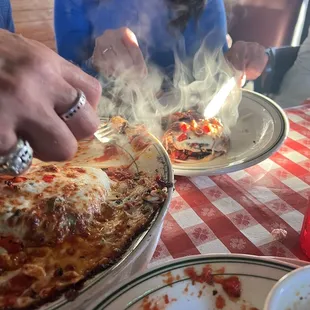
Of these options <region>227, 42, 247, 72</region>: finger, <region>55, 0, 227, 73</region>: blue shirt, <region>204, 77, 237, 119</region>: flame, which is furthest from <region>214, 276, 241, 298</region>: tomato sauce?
<region>55, 0, 227, 73</region>: blue shirt

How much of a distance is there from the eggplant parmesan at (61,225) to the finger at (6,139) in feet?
0.62

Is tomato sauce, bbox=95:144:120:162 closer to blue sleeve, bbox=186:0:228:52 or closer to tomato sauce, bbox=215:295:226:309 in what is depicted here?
tomato sauce, bbox=215:295:226:309

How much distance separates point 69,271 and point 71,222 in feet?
0.34

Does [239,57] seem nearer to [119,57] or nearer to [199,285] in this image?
[119,57]

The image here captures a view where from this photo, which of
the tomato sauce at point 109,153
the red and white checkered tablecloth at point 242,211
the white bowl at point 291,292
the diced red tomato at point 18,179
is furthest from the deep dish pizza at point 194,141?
the white bowl at point 291,292

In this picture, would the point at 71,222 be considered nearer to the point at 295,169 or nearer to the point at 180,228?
the point at 180,228

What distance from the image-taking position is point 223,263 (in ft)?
1.87

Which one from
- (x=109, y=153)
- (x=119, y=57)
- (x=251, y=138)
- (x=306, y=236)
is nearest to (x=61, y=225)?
(x=109, y=153)

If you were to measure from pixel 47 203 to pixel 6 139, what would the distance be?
0.22m

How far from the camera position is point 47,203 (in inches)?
25.7

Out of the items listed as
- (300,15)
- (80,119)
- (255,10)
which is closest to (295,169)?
(80,119)

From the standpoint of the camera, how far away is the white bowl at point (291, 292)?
38 centimetres

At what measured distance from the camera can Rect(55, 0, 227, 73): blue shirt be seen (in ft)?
5.80

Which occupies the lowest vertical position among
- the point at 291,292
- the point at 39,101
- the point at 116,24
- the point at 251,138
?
the point at 251,138
